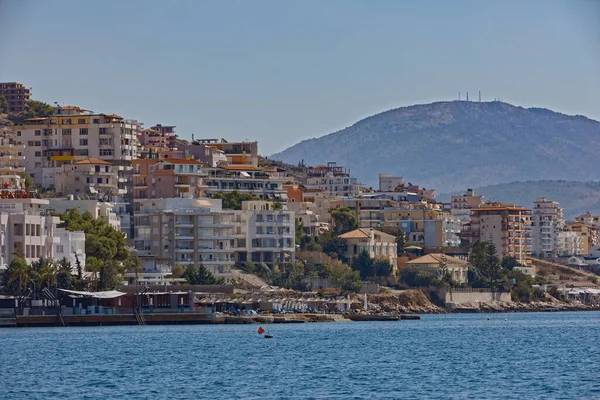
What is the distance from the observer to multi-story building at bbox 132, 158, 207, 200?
520 ft

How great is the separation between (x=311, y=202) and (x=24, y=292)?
266 feet

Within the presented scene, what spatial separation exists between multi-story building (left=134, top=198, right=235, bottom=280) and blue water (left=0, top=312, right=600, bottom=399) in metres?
33.8

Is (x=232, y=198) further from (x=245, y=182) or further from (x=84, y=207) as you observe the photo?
(x=84, y=207)

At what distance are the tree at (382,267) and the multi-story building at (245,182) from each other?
12749 millimetres

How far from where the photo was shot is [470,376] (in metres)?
65.7

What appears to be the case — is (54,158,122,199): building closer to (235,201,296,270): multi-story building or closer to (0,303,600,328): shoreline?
(235,201,296,270): multi-story building

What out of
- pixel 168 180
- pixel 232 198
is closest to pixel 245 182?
pixel 232 198

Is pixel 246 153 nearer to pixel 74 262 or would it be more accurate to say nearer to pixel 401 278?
pixel 401 278

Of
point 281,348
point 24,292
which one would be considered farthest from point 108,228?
point 281,348

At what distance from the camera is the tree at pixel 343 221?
7323 inches

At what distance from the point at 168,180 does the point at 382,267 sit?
2897 centimetres

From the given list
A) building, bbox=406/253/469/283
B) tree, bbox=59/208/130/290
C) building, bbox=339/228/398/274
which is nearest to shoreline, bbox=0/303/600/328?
tree, bbox=59/208/130/290

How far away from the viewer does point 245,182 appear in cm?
17212

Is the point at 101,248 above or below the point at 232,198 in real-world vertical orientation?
below
